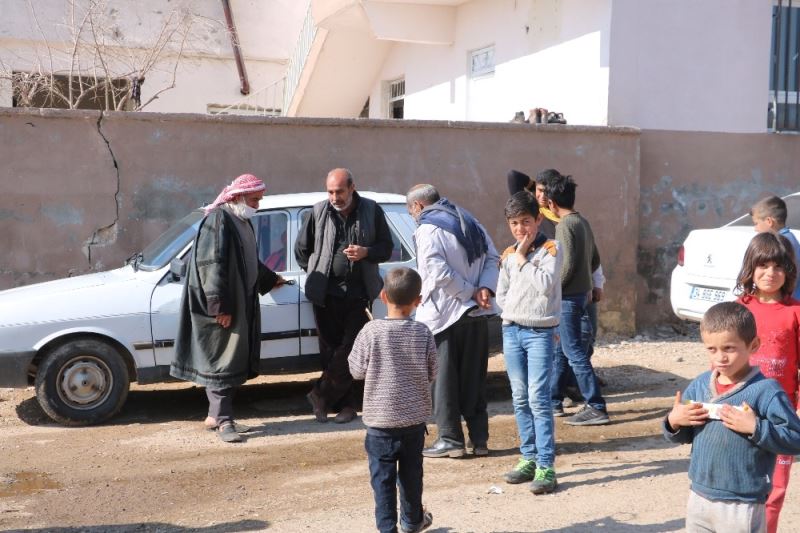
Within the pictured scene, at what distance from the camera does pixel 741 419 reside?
3.16m

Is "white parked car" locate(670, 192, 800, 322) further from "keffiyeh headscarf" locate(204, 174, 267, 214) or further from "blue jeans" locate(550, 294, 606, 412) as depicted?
"keffiyeh headscarf" locate(204, 174, 267, 214)

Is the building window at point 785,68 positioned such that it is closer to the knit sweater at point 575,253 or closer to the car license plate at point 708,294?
the car license plate at point 708,294

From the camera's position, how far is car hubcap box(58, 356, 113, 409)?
6969mm

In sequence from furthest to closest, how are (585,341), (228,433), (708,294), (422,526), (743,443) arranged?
(708,294) → (585,341) → (228,433) → (422,526) → (743,443)

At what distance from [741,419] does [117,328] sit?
5011 mm

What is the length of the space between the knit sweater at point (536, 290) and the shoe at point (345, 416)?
202 centimetres

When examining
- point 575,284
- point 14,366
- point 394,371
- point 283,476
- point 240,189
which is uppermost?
point 240,189

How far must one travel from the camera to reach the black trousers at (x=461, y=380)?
6148 millimetres

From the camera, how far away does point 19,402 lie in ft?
25.9

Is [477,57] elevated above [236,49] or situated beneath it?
situated beneath

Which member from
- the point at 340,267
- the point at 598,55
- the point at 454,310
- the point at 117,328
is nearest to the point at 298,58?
the point at 598,55

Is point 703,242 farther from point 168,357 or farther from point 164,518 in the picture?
point 164,518

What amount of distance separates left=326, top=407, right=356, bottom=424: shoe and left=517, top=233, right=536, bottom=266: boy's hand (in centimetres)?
227

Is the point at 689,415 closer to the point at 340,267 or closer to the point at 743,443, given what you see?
the point at 743,443
